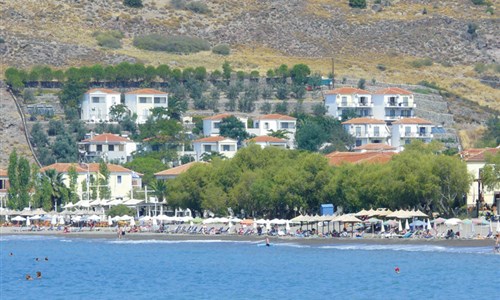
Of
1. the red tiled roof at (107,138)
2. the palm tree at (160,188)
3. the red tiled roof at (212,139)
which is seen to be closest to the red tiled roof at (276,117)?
the red tiled roof at (212,139)

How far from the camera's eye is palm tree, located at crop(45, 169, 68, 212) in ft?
494

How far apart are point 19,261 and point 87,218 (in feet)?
104

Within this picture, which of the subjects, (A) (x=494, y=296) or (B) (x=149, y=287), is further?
(B) (x=149, y=287)

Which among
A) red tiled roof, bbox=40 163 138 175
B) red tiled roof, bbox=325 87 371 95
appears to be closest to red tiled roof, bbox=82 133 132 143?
red tiled roof, bbox=40 163 138 175

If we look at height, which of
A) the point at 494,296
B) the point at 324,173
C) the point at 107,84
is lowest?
the point at 494,296

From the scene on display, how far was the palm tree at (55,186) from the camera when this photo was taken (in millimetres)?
150625

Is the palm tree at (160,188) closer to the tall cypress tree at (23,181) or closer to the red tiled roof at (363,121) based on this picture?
the tall cypress tree at (23,181)

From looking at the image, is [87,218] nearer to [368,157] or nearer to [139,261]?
[368,157]

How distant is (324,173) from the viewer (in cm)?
12588

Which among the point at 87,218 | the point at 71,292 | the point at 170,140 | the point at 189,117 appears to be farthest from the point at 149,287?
the point at 189,117

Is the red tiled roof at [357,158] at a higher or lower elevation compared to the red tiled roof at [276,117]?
lower

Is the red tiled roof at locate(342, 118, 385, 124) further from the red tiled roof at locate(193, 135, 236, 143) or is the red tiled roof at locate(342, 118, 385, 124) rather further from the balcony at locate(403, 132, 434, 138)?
the red tiled roof at locate(193, 135, 236, 143)

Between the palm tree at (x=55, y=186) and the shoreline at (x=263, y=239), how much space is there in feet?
23.1

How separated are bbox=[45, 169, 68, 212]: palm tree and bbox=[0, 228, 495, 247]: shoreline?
23.1ft
